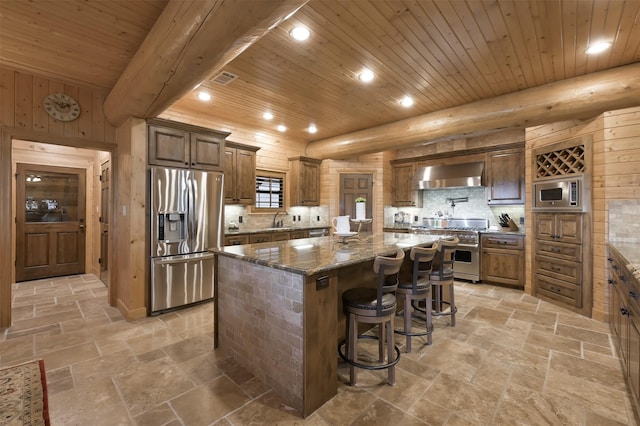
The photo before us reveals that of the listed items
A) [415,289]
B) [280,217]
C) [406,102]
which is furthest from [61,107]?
[415,289]

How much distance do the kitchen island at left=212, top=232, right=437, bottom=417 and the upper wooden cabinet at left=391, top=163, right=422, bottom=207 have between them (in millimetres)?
4286

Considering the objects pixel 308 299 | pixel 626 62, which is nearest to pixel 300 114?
pixel 308 299

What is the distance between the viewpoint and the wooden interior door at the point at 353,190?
261 inches

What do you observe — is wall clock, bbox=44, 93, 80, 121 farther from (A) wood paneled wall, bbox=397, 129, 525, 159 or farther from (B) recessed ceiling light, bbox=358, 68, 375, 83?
(A) wood paneled wall, bbox=397, 129, 525, 159

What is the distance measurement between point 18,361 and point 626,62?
6.50m

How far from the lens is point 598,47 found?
2.69 m

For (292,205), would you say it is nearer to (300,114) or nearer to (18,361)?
(300,114)

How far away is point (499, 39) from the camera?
262 cm

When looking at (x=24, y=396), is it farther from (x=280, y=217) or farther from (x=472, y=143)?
(x=472, y=143)

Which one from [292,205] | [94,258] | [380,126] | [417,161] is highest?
[380,126]

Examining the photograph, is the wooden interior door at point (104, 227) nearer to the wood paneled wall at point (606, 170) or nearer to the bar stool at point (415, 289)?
the bar stool at point (415, 289)

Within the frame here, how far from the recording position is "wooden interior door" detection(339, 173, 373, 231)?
6637mm

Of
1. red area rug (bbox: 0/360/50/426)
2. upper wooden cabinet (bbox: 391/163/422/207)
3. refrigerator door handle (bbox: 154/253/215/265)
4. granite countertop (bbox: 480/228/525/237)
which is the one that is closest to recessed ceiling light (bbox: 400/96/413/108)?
upper wooden cabinet (bbox: 391/163/422/207)

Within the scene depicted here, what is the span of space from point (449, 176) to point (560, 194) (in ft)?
6.83
